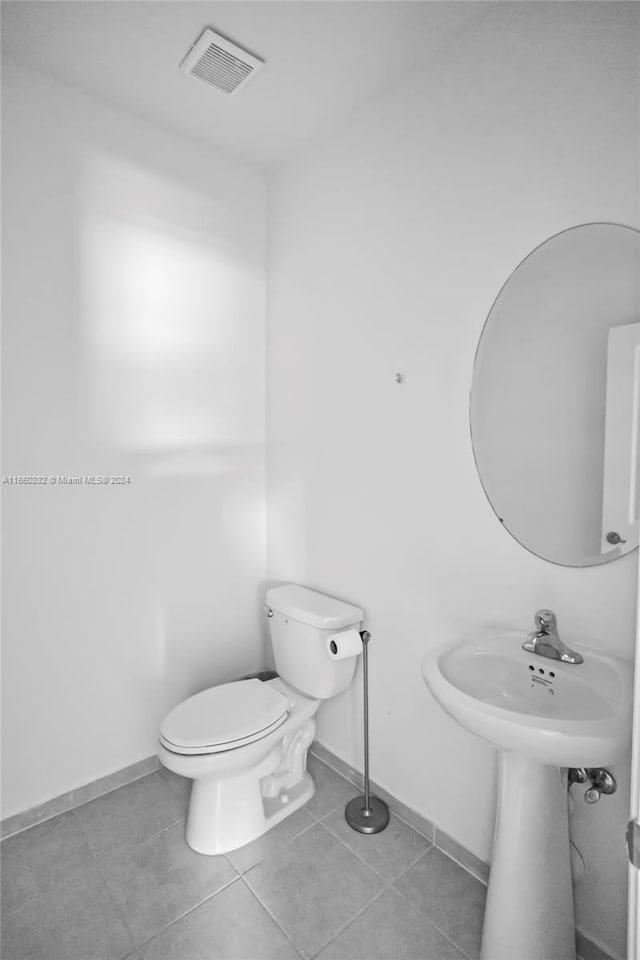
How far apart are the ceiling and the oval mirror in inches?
33.0

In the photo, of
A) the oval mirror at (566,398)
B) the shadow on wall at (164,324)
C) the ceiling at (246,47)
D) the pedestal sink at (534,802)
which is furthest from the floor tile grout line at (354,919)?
the ceiling at (246,47)

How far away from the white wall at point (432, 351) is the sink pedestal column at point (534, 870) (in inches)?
5.1

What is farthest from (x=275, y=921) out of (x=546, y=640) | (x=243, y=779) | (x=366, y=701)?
(x=546, y=640)

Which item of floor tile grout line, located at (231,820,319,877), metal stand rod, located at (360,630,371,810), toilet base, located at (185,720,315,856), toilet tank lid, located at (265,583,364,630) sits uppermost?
toilet tank lid, located at (265,583,364,630)

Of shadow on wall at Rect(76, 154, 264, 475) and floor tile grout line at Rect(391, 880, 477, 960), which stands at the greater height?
shadow on wall at Rect(76, 154, 264, 475)

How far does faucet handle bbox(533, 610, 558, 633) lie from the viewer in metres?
1.29

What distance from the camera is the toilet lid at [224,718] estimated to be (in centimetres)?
159

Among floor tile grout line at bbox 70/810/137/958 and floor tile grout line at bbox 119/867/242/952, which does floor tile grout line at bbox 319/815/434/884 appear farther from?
floor tile grout line at bbox 70/810/137/958

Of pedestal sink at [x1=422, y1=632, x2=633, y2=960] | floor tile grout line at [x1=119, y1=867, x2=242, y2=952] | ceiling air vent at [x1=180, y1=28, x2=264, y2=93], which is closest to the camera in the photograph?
pedestal sink at [x1=422, y1=632, x2=633, y2=960]

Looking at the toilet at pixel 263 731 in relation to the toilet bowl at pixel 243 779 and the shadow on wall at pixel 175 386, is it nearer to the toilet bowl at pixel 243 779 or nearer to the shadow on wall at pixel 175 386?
the toilet bowl at pixel 243 779

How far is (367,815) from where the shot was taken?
180 centimetres

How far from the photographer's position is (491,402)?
4.90 feet

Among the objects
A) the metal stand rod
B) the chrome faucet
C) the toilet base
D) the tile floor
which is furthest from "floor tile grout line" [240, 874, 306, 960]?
the chrome faucet

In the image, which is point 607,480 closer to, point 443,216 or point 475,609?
point 475,609
